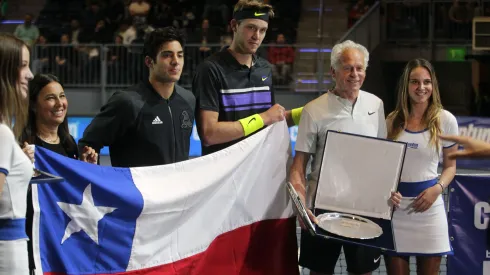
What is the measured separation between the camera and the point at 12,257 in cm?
374

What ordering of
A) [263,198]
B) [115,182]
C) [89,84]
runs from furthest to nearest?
[89,84] → [263,198] → [115,182]

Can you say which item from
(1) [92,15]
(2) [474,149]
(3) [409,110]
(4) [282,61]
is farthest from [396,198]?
(1) [92,15]

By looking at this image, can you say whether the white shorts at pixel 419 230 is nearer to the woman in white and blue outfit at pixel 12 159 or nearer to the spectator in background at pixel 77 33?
the woman in white and blue outfit at pixel 12 159

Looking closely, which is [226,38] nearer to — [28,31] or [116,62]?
[116,62]

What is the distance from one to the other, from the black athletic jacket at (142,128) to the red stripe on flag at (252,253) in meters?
0.63

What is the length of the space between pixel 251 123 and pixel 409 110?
3.50 feet

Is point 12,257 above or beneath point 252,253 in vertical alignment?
above

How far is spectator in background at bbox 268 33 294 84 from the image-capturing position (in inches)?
707

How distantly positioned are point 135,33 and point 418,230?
48.6 feet

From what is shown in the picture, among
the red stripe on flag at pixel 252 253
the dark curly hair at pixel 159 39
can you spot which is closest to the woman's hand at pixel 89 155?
the dark curly hair at pixel 159 39

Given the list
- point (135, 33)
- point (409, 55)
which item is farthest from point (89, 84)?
point (409, 55)

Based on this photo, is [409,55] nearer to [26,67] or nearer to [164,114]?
[164,114]

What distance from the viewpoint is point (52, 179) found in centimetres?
404

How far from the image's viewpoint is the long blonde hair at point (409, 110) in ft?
18.2
